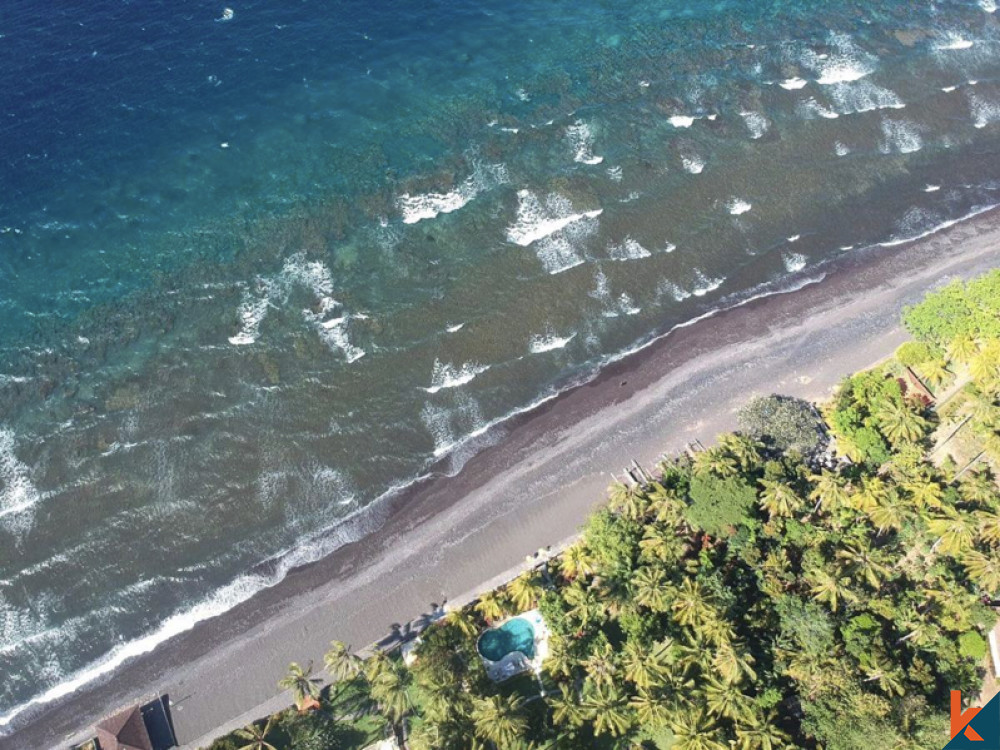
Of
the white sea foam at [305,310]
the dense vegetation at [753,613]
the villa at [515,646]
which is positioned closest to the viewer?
the dense vegetation at [753,613]

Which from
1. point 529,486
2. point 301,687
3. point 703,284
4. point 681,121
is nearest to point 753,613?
point 529,486

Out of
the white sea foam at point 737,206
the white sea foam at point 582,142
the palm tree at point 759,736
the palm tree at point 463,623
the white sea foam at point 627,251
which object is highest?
the white sea foam at point 582,142

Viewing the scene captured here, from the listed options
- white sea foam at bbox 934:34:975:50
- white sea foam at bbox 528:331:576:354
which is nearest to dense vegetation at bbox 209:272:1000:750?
white sea foam at bbox 528:331:576:354

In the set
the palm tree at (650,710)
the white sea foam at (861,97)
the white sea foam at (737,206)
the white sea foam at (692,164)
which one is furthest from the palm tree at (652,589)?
the white sea foam at (861,97)

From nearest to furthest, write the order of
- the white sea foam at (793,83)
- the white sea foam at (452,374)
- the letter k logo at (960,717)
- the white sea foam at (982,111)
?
the letter k logo at (960,717) → the white sea foam at (452,374) → the white sea foam at (982,111) → the white sea foam at (793,83)

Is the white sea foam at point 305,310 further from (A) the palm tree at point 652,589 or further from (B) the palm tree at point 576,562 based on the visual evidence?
(A) the palm tree at point 652,589

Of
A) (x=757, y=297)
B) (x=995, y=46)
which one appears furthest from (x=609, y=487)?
(x=995, y=46)

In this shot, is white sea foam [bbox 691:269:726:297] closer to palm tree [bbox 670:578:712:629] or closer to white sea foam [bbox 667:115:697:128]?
white sea foam [bbox 667:115:697:128]
